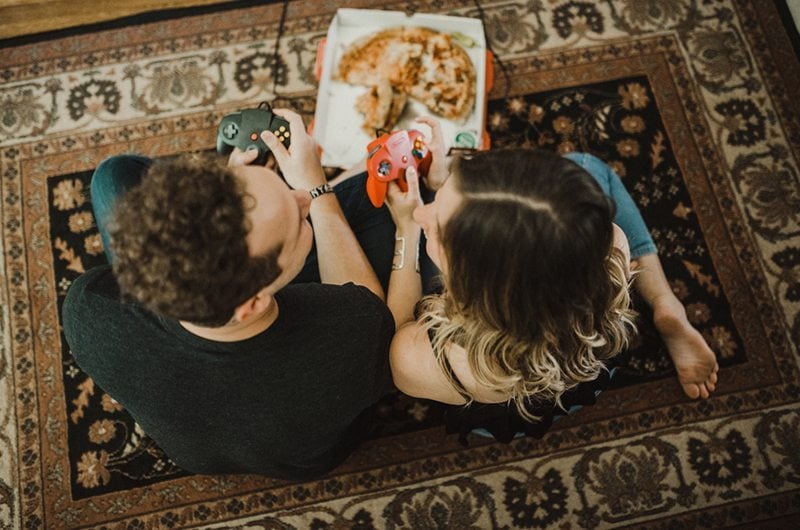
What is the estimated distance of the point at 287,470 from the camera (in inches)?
39.1

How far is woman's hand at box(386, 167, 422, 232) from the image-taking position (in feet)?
3.55

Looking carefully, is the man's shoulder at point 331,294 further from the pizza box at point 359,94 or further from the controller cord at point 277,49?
the controller cord at point 277,49

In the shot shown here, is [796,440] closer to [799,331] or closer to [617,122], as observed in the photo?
[799,331]

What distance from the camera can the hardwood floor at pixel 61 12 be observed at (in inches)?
60.9

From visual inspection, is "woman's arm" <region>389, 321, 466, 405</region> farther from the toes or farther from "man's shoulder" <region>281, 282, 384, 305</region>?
the toes

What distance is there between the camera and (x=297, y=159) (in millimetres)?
1145

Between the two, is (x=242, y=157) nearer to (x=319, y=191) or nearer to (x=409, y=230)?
(x=319, y=191)

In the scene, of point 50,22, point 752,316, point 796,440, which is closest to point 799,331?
point 752,316

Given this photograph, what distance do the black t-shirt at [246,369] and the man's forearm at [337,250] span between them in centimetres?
15

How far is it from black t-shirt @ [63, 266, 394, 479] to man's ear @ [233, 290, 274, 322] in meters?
0.05

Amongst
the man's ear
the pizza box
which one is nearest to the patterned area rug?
the pizza box

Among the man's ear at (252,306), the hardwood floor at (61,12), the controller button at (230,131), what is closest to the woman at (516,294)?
the man's ear at (252,306)

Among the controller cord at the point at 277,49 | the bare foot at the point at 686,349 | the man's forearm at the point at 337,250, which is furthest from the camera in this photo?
the controller cord at the point at 277,49

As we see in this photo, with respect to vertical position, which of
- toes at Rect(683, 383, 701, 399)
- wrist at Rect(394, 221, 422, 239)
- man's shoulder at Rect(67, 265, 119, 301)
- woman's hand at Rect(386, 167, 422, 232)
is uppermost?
woman's hand at Rect(386, 167, 422, 232)
